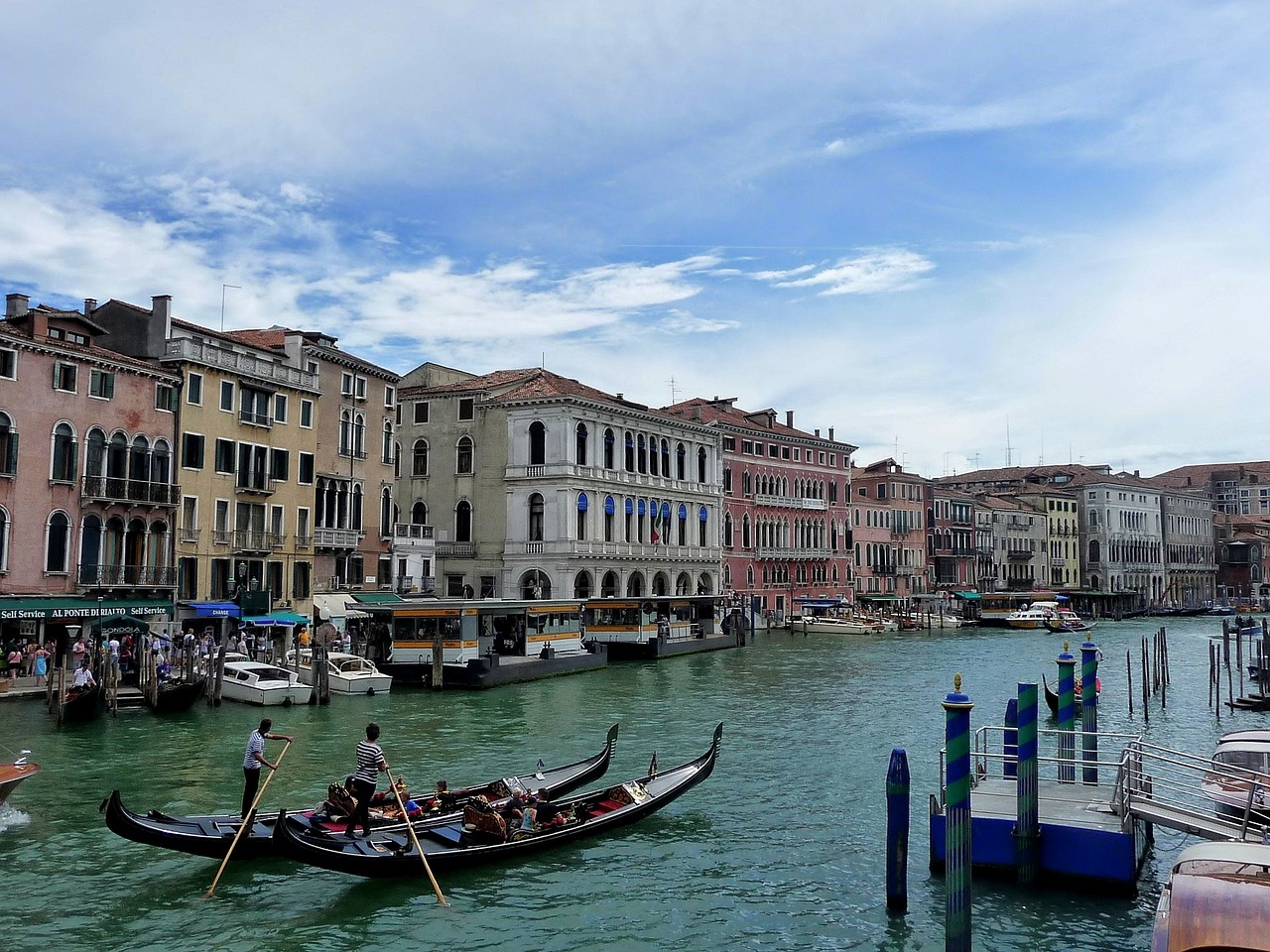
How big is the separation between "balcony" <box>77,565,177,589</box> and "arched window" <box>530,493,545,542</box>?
52.2ft

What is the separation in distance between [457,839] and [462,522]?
3177 cm

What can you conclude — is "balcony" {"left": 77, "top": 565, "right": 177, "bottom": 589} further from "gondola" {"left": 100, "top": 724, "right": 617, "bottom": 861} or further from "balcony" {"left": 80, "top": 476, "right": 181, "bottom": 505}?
"gondola" {"left": 100, "top": 724, "right": 617, "bottom": 861}

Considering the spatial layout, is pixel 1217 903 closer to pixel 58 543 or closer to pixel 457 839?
pixel 457 839

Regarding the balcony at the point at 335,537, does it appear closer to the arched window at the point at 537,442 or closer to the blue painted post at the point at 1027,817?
the arched window at the point at 537,442

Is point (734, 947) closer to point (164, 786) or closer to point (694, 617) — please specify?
point (164, 786)

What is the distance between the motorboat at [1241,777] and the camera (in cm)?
1134

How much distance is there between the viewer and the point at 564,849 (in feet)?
41.6

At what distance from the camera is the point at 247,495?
31.0 m

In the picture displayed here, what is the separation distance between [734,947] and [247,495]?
80.0 feet

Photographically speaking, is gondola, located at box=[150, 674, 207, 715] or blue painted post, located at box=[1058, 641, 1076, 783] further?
gondola, located at box=[150, 674, 207, 715]

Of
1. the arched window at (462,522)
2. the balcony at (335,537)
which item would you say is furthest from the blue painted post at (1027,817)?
the arched window at (462,522)

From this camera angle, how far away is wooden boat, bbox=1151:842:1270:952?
7098 millimetres

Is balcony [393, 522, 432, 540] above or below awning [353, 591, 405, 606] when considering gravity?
above

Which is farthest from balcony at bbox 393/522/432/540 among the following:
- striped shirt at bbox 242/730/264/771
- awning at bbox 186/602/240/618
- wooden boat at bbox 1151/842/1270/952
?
wooden boat at bbox 1151/842/1270/952
